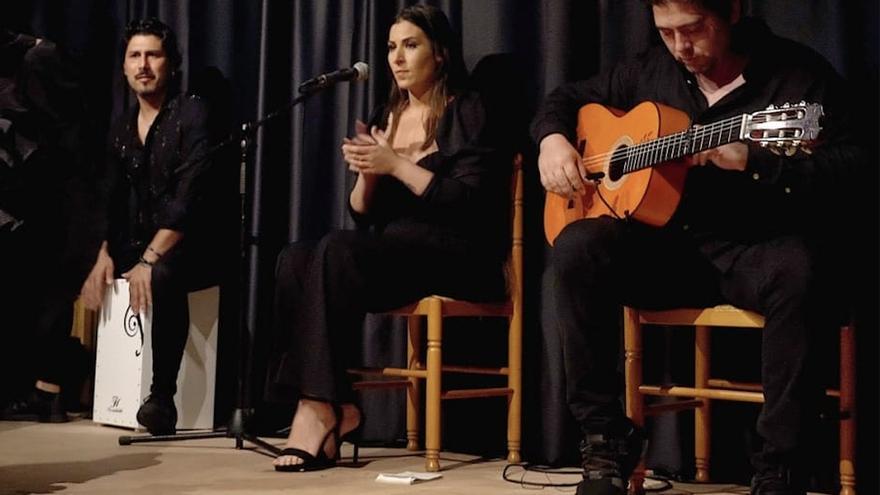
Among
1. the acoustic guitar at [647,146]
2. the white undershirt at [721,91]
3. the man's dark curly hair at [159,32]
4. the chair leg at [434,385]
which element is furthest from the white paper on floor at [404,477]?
the man's dark curly hair at [159,32]

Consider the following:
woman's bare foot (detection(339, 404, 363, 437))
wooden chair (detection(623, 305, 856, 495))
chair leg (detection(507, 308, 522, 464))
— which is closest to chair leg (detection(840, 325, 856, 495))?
wooden chair (detection(623, 305, 856, 495))

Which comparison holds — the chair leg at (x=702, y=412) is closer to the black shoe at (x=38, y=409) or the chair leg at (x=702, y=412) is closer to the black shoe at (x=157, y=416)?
the black shoe at (x=157, y=416)

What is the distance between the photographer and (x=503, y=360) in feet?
10.3

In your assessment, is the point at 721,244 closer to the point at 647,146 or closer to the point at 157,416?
the point at 647,146

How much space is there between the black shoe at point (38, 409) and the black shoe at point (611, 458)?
221cm

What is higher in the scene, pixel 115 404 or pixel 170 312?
pixel 170 312

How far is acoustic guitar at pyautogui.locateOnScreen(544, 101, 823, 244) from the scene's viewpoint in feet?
6.36

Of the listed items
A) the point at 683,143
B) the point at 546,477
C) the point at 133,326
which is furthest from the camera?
the point at 133,326

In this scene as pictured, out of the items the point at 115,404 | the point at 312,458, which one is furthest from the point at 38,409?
the point at 312,458

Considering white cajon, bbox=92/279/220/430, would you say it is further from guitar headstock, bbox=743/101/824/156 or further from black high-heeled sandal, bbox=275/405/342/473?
guitar headstock, bbox=743/101/824/156

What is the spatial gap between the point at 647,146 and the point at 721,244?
0.82 feet

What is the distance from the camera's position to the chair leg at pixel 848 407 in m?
2.25

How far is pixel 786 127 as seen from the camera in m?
1.93

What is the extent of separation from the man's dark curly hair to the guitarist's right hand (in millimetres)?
1747
